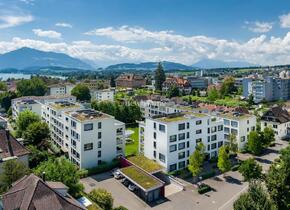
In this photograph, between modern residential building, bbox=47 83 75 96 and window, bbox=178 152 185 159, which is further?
modern residential building, bbox=47 83 75 96

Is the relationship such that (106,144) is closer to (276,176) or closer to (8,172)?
(8,172)

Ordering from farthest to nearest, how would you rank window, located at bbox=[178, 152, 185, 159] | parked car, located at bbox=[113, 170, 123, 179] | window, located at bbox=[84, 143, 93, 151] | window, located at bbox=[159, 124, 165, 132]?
window, located at bbox=[178, 152, 185, 159], window, located at bbox=[84, 143, 93, 151], window, located at bbox=[159, 124, 165, 132], parked car, located at bbox=[113, 170, 123, 179]

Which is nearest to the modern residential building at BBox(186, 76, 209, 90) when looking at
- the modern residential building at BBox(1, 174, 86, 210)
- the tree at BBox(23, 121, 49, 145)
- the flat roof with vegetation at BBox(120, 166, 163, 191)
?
the tree at BBox(23, 121, 49, 145)

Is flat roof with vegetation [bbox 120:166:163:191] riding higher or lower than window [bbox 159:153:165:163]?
lower

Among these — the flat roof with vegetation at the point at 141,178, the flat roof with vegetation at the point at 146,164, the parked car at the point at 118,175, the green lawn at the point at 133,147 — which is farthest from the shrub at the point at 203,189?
the green lawn at the point at 133,147

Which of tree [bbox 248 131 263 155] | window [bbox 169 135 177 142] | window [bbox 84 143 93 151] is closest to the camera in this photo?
window [bbox 169 135 177 142]

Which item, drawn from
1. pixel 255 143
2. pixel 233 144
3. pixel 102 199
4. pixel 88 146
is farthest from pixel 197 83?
pixel 102 199

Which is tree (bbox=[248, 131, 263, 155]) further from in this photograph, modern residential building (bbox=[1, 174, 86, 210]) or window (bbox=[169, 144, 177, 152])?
modern residential building (bbox=[1, 174, 86, 210])
